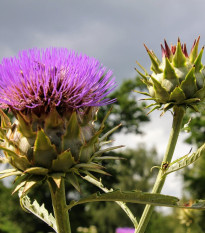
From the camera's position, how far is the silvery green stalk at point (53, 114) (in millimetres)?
1710

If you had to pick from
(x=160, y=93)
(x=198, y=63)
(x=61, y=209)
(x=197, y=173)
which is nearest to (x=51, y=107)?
(x=61, y=209)

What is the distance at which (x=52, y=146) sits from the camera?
171 centimetres

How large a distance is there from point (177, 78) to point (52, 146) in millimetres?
968

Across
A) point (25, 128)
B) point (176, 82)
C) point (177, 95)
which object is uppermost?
point (176, 82)

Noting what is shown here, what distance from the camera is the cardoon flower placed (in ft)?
5.62

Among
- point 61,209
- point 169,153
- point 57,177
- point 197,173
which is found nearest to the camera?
point 57,177

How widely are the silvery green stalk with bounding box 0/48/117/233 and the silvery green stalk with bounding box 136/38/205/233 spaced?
0.50 meters

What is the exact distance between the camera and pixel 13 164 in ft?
5.70

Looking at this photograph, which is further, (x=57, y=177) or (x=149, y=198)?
(x=57, y=177)

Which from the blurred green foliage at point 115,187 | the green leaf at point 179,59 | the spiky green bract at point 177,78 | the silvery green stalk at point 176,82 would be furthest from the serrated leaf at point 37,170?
the blurred green foliage at point 115,187

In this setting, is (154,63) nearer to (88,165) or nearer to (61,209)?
(88,165)

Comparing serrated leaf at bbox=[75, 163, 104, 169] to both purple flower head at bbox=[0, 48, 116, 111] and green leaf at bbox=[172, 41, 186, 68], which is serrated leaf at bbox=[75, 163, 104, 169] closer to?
purple flower head at bbox=[0, 48, 116, 111]

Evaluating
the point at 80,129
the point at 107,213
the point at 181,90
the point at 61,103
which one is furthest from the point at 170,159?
the point at 107,213

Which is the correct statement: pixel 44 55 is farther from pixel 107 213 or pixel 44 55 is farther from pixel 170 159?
pixel 107 213
